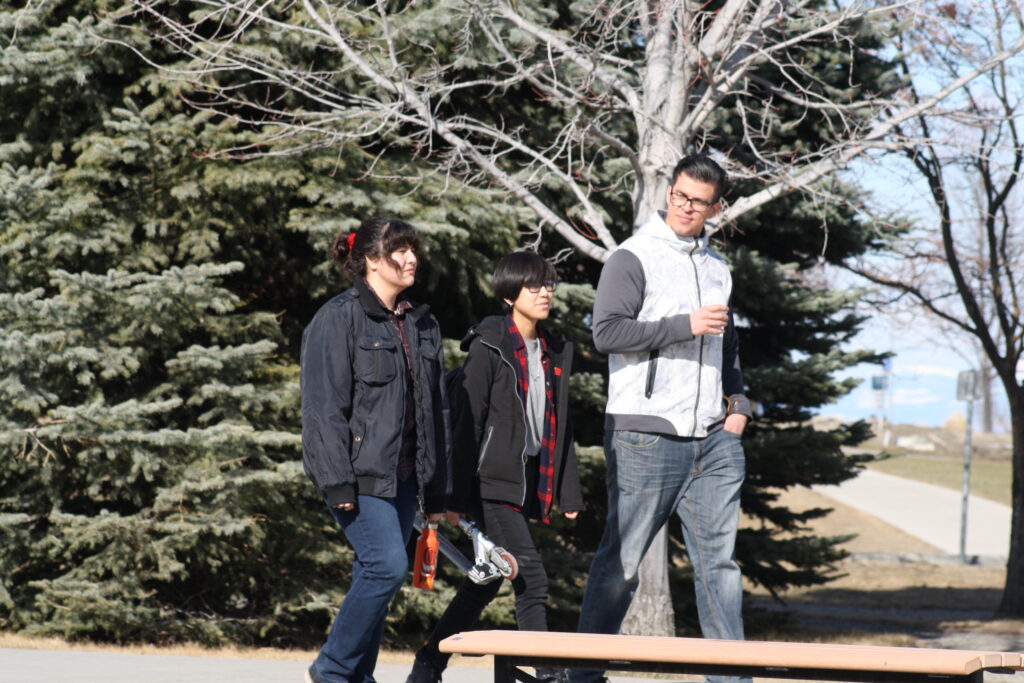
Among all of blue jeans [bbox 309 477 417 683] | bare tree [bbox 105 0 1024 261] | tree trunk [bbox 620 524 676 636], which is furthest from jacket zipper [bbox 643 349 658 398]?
tree trunk [bbox 620 524 676 636]

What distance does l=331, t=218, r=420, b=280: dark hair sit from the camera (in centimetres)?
415

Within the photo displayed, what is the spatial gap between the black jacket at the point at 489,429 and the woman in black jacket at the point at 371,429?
0.81ft

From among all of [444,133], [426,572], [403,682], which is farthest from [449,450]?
[444,133]

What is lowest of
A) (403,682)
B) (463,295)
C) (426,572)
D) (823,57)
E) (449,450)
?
(403,682)

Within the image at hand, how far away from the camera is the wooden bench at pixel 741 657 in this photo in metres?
2.85

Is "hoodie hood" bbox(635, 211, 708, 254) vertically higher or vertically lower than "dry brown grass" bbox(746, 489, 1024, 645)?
higher

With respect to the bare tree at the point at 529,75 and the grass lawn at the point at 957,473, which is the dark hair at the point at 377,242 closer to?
the bare tree at the point at 529,75

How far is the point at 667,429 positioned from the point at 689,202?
2.83 feet

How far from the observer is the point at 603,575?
4.16 m

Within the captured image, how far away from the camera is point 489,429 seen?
175 inches

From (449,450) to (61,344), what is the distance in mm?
3722

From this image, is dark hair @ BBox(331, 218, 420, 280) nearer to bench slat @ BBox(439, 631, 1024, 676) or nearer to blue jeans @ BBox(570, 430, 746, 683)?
blue jeans @ BBox(570, 430, 746, 683)

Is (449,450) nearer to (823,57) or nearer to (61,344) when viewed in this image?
(61,344)

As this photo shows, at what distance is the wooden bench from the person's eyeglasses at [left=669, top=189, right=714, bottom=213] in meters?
1.79
